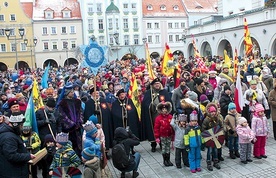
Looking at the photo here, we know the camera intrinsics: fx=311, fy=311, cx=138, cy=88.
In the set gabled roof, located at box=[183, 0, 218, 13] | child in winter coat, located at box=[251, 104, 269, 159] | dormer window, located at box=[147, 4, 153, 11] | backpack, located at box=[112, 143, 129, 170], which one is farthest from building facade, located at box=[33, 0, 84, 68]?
backpack, located at box=[112, 143, 129, 170]

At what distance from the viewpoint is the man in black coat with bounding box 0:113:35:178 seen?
4793mm

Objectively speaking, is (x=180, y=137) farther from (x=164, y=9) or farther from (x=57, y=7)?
(x=164, y=9)

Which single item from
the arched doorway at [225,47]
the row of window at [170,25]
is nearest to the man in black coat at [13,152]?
the arched doorway at [225,47]

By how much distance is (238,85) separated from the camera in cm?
838

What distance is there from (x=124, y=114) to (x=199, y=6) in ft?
181

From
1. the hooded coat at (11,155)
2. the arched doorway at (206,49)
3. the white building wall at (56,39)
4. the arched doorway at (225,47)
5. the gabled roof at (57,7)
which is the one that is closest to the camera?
the hooded coat at (11,155)

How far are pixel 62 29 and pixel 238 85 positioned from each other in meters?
49.2

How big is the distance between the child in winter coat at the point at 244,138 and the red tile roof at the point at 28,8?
169 ft

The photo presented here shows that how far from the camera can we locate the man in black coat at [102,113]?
818 centimetres

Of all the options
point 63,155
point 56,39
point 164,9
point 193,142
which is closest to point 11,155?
point 63,155

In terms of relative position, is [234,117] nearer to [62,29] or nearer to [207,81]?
[207,81]

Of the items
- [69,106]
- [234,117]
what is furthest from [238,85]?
[69,106]

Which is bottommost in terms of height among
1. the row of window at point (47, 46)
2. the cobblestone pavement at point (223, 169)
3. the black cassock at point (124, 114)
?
the cobblestone pavement at point (223, 169)

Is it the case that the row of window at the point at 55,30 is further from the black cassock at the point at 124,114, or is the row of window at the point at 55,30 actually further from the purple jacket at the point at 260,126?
the purple jacket at the point at 260,126
